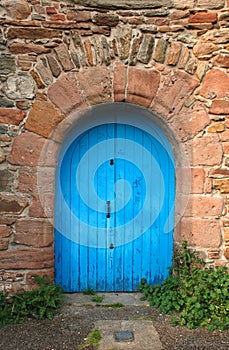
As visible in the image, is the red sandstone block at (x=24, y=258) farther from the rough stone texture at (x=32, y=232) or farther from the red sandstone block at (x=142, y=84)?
the red sandstone block at (x=142, y=84)

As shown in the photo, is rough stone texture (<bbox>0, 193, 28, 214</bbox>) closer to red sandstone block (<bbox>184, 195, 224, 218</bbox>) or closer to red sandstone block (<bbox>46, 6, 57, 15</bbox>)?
red sandstone block (<bbox>184, 195, 224, 218</bbox>)

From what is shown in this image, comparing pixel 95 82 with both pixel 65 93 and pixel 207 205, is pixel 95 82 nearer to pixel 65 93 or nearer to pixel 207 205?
pixel 65 93

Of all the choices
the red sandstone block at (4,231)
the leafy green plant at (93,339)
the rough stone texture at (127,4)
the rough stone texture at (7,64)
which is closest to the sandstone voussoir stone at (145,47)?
the rough stone texture at (127,4)

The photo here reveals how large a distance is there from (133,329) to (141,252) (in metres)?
1.09

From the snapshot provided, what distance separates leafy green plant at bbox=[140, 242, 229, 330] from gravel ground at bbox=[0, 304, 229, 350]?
0.11 m

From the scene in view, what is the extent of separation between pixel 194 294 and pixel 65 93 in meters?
2.51

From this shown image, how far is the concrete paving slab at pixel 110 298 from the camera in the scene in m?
4.16

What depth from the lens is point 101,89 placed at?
3.94 metres

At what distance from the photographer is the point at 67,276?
14.5ft

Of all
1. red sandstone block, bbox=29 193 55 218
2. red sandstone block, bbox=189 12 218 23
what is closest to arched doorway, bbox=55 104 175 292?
red sandstone block, bbox=29 193 55 218

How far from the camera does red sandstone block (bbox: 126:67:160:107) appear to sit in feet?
12.9

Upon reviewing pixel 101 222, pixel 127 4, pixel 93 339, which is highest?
pixel 127 4

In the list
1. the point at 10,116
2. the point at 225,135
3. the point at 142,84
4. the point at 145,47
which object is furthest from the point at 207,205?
the point at 10,116

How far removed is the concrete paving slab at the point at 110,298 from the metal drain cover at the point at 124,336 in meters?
0.67
